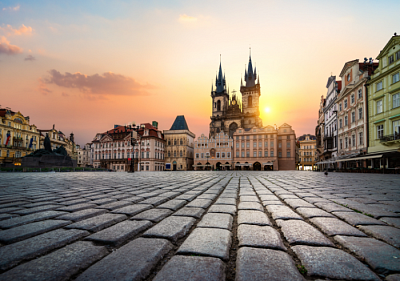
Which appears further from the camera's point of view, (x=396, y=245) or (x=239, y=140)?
(x=239, y=140)

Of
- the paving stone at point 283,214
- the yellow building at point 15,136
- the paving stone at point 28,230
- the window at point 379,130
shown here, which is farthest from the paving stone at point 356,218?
the yellow building at point 15,136

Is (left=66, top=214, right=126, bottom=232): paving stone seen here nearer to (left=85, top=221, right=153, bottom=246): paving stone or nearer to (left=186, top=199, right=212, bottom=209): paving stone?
(left=85, top=221, right=153, bottom=246): paving stone

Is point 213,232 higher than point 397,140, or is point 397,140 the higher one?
point 397,140

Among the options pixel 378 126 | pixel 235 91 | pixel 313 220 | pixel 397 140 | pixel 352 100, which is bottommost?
pixel 313 220

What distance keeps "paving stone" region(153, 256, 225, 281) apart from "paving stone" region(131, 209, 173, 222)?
1.24m

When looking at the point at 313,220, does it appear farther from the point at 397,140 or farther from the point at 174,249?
the point at 397,140

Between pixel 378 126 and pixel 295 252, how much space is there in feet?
93.9

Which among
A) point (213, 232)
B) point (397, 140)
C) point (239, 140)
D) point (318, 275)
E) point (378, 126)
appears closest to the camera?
point (318, 275)

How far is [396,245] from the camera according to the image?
6.08 feet

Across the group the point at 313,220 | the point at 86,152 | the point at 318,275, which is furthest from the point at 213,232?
the point at 86,152

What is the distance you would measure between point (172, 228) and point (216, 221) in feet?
1.85

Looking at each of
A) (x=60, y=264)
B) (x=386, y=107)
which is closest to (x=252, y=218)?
(x=60, y=264)

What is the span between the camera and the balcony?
68.0 ft

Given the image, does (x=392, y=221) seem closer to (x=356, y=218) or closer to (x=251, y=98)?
(x=356, y=218)
